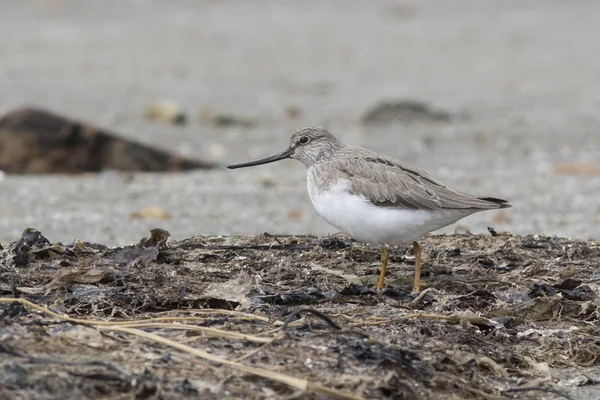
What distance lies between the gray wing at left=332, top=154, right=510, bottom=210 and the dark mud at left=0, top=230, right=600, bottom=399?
0.44 metres

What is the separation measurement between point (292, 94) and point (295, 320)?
9.74 metres

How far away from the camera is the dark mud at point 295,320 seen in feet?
13.6

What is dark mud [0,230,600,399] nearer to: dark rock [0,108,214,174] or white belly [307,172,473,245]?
white belly [307,172,473,245]

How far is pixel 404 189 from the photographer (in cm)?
579

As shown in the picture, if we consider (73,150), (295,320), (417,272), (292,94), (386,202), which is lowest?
(295,320)

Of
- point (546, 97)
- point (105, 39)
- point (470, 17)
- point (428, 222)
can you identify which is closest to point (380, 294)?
point (428, 222)

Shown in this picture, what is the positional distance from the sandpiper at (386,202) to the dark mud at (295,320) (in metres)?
0.29

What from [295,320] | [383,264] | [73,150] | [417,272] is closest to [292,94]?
[73,150]

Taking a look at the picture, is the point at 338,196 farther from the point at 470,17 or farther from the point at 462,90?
the point at 470,17

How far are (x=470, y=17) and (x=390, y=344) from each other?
15064 mm

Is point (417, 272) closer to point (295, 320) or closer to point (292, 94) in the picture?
point (295, 320)

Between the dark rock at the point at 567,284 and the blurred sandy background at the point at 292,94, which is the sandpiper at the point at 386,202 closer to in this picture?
the dark rock at the point at 567,284

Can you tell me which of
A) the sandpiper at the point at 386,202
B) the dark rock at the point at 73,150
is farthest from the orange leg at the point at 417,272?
the dark rock at the point at 73,150

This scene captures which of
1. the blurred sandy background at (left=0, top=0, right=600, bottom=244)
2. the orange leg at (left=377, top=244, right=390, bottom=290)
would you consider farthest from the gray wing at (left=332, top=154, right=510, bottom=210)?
the blurred sandy background at (left=0, top=0, right=600, bottom=244)
